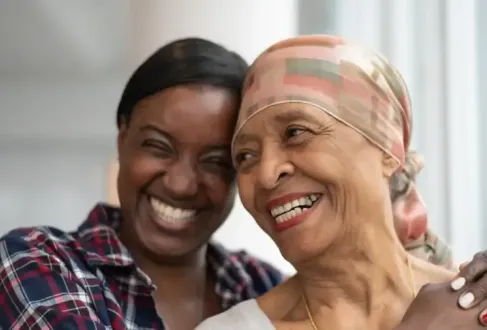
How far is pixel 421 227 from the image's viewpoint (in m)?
1.08

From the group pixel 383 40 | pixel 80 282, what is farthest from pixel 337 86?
pixel 383 40

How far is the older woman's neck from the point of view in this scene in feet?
3.09

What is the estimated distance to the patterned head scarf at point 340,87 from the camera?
0.93 metres

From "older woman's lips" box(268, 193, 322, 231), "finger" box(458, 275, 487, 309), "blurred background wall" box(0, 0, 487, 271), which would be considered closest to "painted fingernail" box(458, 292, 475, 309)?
"finger" box(458, 275, 487, 309)

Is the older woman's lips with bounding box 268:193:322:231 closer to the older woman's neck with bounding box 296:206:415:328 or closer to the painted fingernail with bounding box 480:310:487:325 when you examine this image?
the older woman's neck with bounding box 296:206:415:328

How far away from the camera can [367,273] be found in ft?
3.13

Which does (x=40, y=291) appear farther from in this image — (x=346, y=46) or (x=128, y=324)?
(x=346, y=46)

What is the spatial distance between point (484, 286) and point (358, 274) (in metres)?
0.17

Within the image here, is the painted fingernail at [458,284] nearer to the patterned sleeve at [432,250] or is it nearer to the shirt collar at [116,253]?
the patterned sleeve at [432,250]

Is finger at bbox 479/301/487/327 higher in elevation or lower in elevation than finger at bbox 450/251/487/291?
lower

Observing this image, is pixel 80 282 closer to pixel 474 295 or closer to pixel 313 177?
pixel 313 177

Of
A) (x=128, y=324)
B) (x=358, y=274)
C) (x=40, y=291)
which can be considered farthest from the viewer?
(x=128, y=324)

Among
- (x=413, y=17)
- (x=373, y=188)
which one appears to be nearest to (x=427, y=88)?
(x=413, y=17)

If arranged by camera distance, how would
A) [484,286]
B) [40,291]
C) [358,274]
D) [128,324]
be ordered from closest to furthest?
[484,286], [358,274], [40,291], [128,324]
